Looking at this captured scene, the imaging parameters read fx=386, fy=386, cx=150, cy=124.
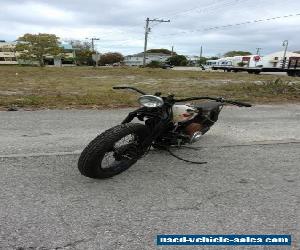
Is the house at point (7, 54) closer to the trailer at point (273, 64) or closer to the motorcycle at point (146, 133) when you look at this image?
the trailer at point (273, 64)

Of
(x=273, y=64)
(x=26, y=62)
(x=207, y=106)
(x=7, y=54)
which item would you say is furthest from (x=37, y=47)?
(x=207, y=106)

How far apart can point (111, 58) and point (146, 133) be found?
373 ft

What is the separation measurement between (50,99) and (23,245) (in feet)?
26.2

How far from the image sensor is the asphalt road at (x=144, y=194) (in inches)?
128

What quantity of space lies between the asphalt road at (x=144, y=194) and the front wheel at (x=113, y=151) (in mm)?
136

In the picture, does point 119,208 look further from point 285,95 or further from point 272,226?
point 285,95

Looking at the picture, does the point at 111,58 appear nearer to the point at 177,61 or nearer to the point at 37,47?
the point at 177,61

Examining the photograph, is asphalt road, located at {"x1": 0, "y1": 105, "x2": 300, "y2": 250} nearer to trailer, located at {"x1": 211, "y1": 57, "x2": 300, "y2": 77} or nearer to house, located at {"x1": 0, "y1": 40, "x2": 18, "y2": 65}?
trailer, located at {"x1": 211, "y1": 57, "x2": 300, "y2": 77}

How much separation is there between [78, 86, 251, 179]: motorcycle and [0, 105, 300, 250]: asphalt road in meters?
0.19

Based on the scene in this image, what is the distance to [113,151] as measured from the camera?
443cm

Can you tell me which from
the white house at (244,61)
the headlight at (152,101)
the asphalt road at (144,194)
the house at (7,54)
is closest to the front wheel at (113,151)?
the asphalt road at (144,194)

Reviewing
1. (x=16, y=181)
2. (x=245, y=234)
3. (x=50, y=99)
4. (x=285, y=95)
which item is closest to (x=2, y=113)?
(x=50, y=99)

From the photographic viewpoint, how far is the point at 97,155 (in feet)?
13.5

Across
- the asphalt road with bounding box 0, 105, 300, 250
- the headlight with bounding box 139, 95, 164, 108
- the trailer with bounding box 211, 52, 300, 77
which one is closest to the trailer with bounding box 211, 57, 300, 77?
the trailer with bounding box 211, 52, 300, 77
